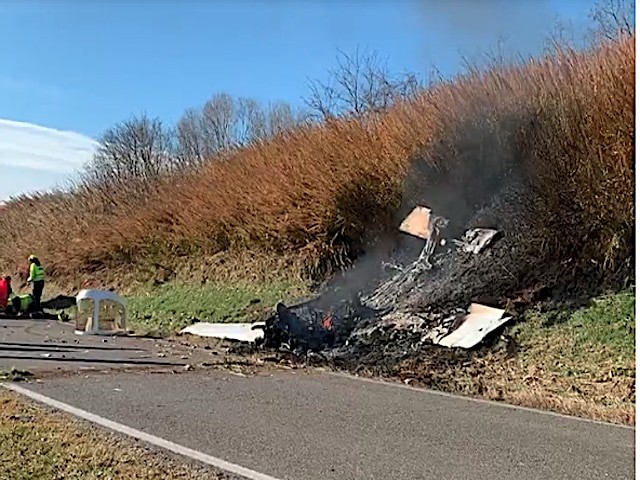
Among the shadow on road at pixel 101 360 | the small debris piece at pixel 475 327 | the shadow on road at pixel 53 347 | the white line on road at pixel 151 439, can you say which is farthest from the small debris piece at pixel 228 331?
the white line on road at pixel 151 439

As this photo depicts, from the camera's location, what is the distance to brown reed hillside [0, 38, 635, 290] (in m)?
12.2

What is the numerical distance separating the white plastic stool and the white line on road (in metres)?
7.45

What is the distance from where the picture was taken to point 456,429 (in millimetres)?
7152

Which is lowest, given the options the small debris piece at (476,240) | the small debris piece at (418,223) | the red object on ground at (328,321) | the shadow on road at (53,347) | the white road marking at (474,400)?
the white road marking at (474,400)

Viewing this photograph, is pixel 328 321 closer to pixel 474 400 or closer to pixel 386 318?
pixel 386 318

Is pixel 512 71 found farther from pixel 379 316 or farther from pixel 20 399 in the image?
pixel 20 399

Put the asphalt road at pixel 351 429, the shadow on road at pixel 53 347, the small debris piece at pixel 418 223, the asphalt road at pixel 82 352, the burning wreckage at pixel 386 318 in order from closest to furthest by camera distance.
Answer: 1. the asphalt road at pixel 351 429
2. the asphalt road at pixel 82 352
3. the burning wreckage at pixel 386 318
4. the shadow on road at pixel 53 347
5. the small debris piece at pixel 418 223

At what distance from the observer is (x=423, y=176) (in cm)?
1614

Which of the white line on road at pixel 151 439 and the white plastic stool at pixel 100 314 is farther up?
the white plastic stool at pixel 100 314

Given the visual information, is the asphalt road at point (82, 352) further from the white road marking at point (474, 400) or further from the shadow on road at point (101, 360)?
the white road marking at point (474, 400)

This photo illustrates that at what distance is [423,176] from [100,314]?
7083 mm

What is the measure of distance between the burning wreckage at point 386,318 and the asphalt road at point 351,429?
2.52 metres

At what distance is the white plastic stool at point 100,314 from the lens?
1591cm

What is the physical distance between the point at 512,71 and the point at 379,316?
5.57 m
